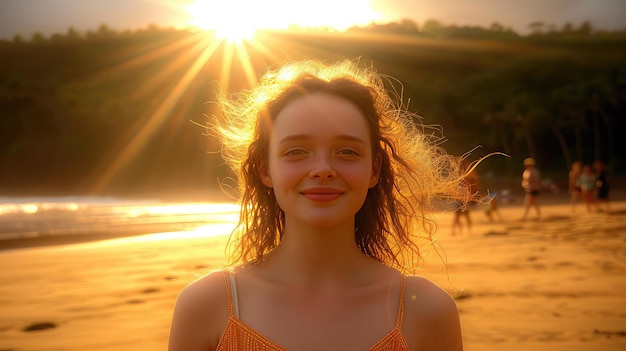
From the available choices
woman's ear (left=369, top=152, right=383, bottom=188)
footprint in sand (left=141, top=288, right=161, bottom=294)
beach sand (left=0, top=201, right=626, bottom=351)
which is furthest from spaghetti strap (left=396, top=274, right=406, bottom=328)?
footprint in sand (left=141, top=288, right=161, bottom=294)

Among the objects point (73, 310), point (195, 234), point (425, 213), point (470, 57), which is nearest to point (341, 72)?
point (425, 213)

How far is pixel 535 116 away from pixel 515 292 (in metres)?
59.2

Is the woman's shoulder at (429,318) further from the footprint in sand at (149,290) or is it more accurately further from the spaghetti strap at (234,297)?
the footprint in sand at (149,290)

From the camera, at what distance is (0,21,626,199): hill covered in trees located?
63.2m

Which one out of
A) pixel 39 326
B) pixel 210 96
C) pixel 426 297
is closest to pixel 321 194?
pixel 426 297

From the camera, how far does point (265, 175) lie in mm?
2484

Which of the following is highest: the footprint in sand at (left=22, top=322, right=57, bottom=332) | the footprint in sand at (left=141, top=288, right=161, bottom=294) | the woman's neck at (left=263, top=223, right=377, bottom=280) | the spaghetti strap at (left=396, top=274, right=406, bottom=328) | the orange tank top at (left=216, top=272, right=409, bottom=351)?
the woman's neck at (left=263, top=223, right=377, bottom=280)

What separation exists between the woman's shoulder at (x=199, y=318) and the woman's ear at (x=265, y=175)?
1.44 ft

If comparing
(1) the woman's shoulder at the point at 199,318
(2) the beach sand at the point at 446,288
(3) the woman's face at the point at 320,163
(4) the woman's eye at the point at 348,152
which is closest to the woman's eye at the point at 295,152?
(3) the woman's face at the point at 320,163

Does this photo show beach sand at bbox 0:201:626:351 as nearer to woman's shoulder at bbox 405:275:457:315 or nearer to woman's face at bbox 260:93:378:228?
woman's shoulder at bbox 405:275:457:315

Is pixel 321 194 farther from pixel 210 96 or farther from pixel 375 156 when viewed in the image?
pixel 210 96

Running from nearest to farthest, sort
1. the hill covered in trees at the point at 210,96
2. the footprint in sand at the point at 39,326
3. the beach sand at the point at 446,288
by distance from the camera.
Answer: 1. the beach sand at the point at 446,288
2. the footprint in sand at the point at 39,326
3. the hill covered in trees at the point at 210,96

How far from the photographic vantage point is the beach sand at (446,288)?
191 inches

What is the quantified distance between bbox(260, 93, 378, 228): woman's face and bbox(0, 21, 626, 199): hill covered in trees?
45.1m
